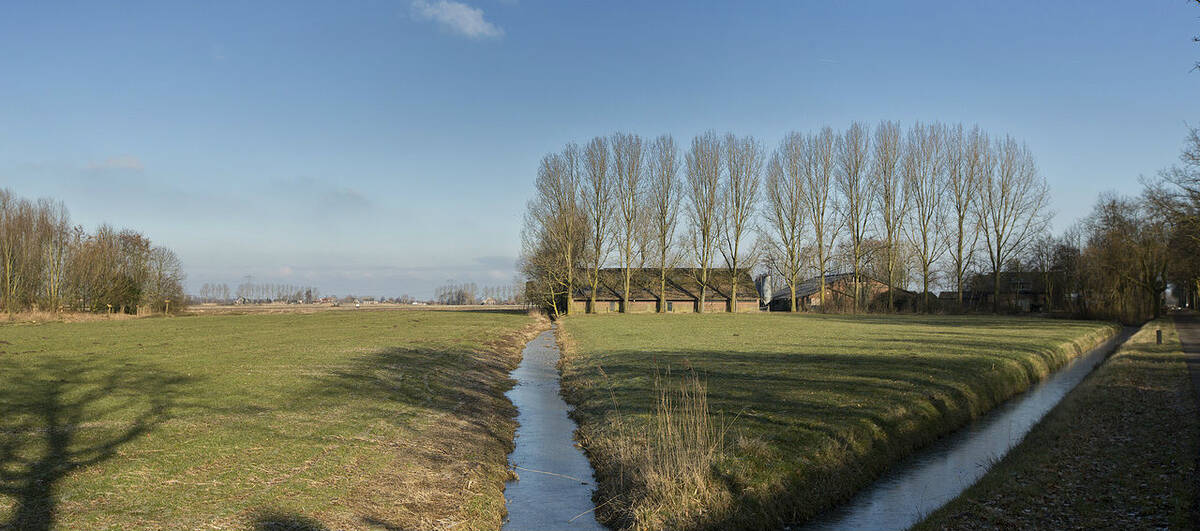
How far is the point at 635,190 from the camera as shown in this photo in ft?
232

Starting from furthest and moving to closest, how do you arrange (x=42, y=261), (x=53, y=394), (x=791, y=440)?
(x=42, y=261)
(x=53, y=394)
(x=791, y=440)

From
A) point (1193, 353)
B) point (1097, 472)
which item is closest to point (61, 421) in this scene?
point (1097, 472)

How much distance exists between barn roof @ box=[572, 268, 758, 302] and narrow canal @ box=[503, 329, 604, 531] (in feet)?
190

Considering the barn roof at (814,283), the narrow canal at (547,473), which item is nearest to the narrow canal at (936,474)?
the narrow canal at (547,473)

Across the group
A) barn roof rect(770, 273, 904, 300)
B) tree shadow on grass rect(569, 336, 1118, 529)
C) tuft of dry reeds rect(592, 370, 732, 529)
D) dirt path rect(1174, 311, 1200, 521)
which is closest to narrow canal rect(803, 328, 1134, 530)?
tree shadow on grass rect(569, 336, 1118, 529)

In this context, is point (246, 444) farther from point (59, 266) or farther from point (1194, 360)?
point (59, 266)

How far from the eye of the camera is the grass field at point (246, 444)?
25.1 feet

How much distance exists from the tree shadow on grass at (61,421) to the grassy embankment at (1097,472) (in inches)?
456

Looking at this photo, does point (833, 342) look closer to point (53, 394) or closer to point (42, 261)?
point (53, 394)

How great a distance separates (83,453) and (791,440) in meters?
11.6

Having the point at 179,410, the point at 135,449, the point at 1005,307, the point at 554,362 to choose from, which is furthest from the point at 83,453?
the point at 1005,307

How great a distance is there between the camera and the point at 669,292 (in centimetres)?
7838

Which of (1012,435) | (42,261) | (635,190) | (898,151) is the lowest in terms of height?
(1012,435)

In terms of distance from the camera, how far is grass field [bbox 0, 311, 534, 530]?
7.64 metres
